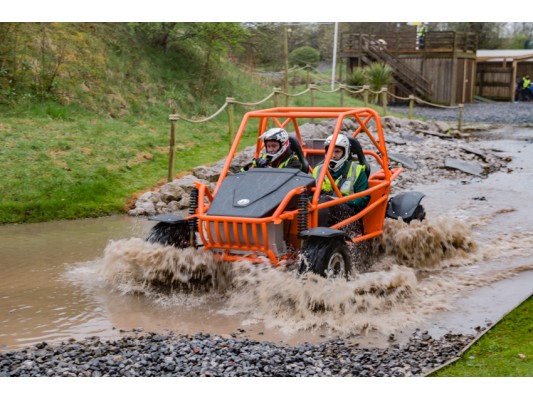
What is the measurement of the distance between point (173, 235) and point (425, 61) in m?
26.5

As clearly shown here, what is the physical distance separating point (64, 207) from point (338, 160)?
4659 mm

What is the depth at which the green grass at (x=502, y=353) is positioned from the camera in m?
4.75

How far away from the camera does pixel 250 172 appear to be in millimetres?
7305

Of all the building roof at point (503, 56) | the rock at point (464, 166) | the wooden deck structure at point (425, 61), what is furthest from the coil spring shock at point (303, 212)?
the building roof at point (503, 56)

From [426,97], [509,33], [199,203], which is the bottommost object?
[199,203]

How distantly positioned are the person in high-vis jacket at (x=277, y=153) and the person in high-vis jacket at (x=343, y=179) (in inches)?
12.0

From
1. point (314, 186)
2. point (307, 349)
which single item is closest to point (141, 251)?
point (314, 186)

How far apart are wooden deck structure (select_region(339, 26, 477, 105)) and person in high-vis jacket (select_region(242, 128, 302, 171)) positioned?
24.3 metres

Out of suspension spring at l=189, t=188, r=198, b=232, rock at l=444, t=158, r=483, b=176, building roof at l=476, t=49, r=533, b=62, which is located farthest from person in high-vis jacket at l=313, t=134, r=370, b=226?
building roof at l=476, t=49, r=533, b=62

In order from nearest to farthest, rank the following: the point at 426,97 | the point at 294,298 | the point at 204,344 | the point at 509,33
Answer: the point at 204,344 < the point at 294,298 < the point at 426,97 < the point at 509,33

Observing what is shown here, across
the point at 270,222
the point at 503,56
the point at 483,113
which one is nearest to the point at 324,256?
the point at 270,222

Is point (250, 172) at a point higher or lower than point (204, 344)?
higher

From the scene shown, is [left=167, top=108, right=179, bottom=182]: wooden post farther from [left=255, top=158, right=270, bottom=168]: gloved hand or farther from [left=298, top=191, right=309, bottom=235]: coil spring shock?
[left=298, top=191, right=309, bottom=235]: coil spring shock

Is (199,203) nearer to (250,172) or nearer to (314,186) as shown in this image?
(250,172)
